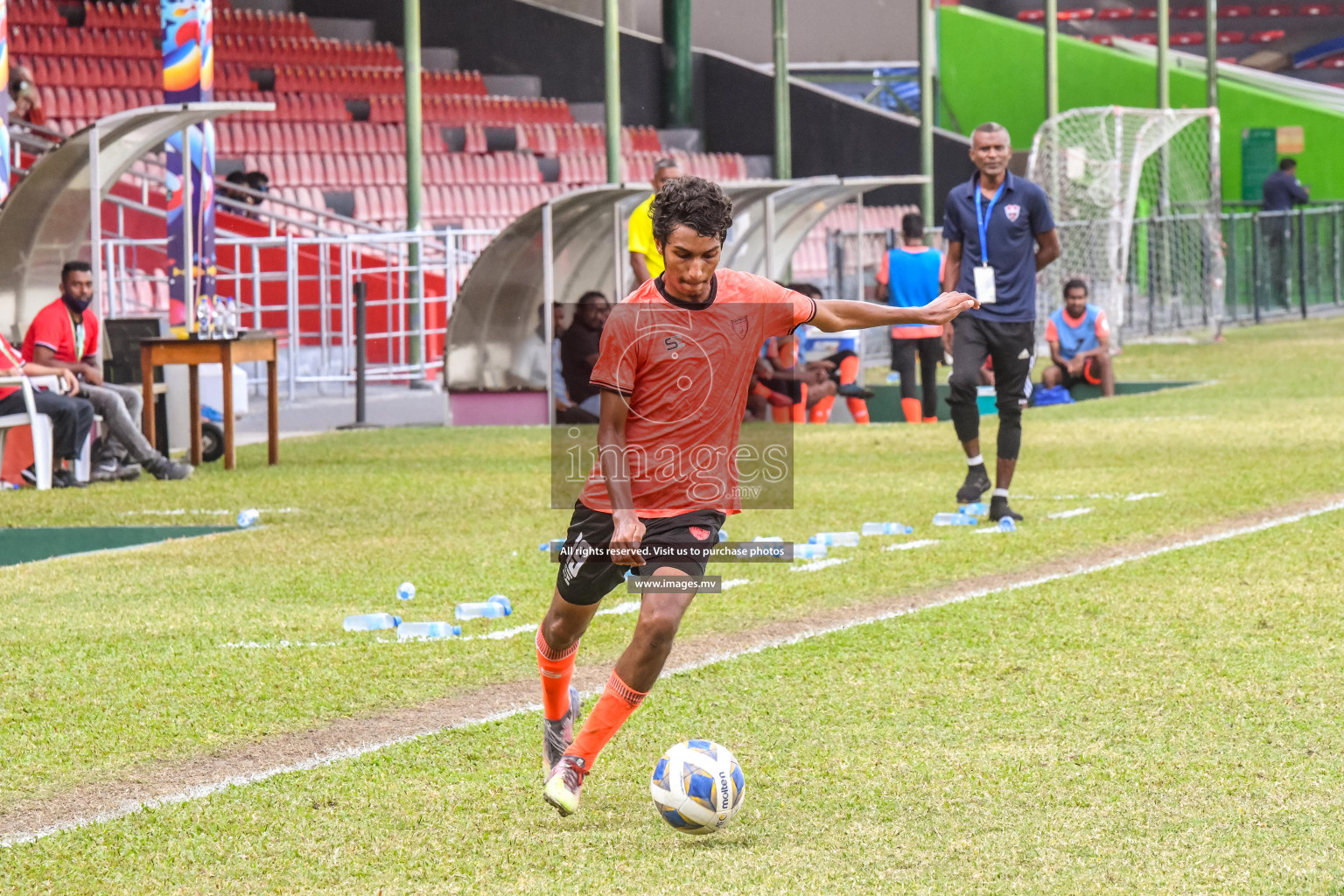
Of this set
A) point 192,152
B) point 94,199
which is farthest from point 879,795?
point 192,152

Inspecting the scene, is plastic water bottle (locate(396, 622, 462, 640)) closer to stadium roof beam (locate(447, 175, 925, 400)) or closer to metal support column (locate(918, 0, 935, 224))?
stadium roof beam (locate(447, 175, 925, 400))

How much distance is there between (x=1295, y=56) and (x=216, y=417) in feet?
126

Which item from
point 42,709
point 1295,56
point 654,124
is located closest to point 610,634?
point 42,709

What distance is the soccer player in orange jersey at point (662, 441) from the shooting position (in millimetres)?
5277

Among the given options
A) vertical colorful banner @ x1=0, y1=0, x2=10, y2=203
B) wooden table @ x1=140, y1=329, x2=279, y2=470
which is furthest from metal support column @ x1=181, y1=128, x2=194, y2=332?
vertical colorful banner @ x1=0, y1=0, x2=10, y2=203

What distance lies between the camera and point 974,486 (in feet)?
38.6

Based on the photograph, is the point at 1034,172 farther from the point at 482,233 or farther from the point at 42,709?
the point at 42,709

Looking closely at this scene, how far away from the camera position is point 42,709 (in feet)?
22.6

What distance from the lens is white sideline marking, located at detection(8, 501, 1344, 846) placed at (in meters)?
5.49

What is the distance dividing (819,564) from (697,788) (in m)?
4.94

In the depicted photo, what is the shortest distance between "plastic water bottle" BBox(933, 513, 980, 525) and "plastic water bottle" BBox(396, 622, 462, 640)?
3.96 m

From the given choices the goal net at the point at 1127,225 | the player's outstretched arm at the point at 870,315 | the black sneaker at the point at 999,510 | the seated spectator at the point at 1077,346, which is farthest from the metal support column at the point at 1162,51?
the player's outstretched arm at the point at 870,315

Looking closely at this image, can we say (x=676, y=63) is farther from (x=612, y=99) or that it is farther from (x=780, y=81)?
(x=612, y=99)

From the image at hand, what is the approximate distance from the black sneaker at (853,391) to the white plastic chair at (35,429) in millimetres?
8090
